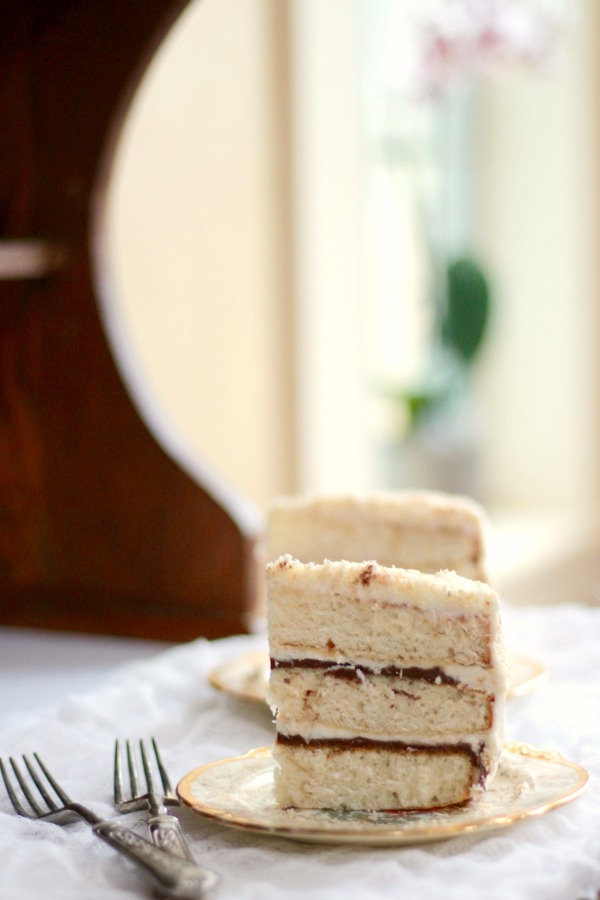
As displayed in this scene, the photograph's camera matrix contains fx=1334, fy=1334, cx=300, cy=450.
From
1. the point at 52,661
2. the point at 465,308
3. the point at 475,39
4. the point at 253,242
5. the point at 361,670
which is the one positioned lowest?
the point at 52,661

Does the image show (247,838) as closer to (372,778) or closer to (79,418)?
(372,778)

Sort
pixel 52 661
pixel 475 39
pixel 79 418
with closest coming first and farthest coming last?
pixel 52 661 < pixel 79 418 < pixel 475 39

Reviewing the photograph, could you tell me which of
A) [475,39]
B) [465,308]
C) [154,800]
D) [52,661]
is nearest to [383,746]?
[154,800]

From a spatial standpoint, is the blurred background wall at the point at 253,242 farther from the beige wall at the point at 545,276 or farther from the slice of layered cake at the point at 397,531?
the beige wall at the point at 545,276

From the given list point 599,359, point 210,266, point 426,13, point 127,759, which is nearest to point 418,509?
point 127,759

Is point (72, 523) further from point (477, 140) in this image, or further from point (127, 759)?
point (477, 140)

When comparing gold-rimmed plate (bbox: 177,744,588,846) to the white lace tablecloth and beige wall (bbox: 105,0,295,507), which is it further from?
beige wall (bbox: 105,0,295,507)

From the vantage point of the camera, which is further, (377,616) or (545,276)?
(545,276)

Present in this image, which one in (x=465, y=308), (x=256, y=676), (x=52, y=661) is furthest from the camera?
(x=465, y=308)
